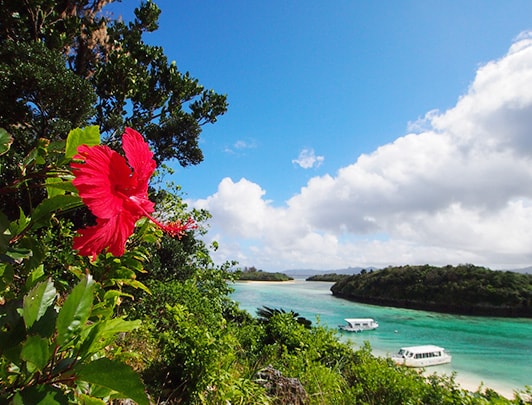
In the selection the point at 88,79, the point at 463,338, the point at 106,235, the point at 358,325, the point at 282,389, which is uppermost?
the point at 88,79

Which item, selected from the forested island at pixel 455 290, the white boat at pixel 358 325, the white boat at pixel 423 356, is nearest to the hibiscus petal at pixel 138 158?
the white boat at pixel 423 356

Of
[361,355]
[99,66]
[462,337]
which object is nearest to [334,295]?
[462,337]

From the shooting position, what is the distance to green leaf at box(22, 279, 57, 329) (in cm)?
43

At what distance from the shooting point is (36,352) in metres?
0.39

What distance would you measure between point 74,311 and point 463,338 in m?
17.6

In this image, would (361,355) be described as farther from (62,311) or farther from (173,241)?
(62,311)

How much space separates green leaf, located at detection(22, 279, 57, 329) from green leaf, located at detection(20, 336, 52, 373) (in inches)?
2.4

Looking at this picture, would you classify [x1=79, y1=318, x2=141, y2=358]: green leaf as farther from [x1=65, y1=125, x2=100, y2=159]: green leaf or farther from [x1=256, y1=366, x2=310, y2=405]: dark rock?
[x1=256, y1=366, x2=310, y2=405]: dark rock

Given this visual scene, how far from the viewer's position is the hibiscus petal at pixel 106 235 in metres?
0.36

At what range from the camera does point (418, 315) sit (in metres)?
19.4

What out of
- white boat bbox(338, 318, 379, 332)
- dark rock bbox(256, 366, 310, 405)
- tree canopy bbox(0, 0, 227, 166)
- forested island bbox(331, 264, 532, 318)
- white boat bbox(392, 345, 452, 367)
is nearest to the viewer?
dark rock bbox(256, 366, 310, 405)

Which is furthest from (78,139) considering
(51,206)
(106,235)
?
(106,235)

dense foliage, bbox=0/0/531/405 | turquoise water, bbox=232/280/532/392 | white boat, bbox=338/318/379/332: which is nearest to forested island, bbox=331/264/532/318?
turquoise water, bbox=232/280/532/392

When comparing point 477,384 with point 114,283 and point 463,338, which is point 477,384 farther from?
point 114,283
